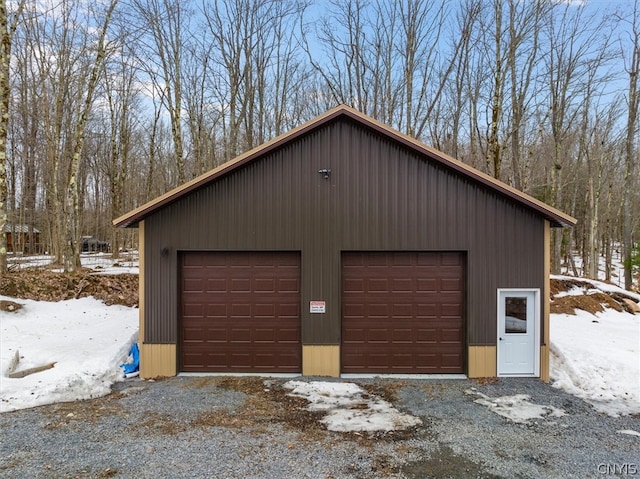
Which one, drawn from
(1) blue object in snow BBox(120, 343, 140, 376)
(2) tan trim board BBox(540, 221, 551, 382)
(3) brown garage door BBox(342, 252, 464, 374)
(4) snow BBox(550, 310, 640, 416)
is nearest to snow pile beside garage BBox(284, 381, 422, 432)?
(3) brown garage door BBox(342, 252, 464, 374)

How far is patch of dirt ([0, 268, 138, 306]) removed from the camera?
1201 cm

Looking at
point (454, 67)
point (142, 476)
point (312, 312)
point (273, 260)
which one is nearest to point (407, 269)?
point (312, 312)

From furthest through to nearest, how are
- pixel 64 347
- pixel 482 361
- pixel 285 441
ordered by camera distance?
pixel 64 347 < pixel 482 361 < pixel 285 441

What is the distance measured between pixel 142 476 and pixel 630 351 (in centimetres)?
947

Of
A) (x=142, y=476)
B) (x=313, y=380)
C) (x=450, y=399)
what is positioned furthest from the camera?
(x=313, y=380)

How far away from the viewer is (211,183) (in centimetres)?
822

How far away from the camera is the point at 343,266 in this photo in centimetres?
841

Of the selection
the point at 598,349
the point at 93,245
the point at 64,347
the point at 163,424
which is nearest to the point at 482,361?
the point at 598,349

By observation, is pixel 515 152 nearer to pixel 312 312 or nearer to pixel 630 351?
pixel 630 351

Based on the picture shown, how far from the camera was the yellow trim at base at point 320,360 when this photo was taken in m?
8.22

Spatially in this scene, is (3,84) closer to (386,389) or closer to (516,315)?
(386,389)

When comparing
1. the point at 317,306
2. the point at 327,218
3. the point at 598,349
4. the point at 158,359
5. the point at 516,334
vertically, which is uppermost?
the point at 327,218

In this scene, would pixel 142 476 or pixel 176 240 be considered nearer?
pixel 142 476

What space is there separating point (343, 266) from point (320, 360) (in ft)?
6.39
